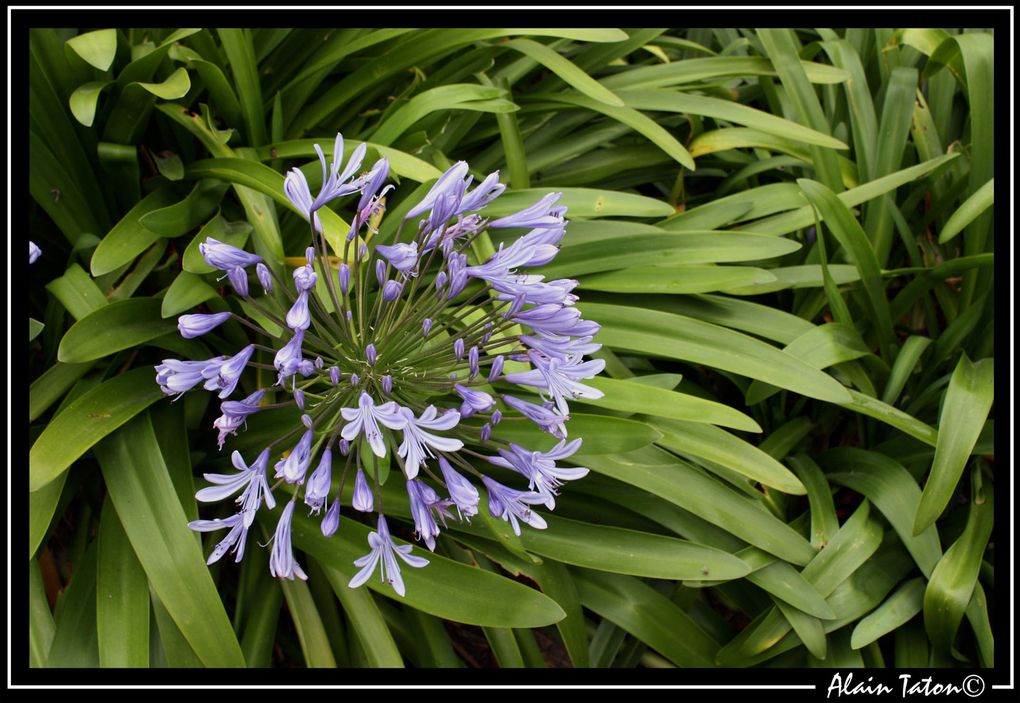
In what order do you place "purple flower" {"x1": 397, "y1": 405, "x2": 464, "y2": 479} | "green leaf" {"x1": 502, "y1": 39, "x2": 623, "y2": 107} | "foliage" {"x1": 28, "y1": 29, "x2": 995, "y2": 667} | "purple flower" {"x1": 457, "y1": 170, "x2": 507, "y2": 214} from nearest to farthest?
"purple flower" {"x1": 397, "y1": 405, "x2": 464, "y2": 479} < "purple flower" {"x1": 457, "y1": 170, "x2": 507, "y2": 214} < "foliage" {"x1": 28, "y1": 29, "x2": 995, "y2": 667} < "green leaf" {"x1": 502, "y1": 39, "x2": 623, "y2": 107}

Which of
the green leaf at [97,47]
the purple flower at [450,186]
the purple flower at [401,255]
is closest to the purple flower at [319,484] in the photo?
the purple flower at [401,255]

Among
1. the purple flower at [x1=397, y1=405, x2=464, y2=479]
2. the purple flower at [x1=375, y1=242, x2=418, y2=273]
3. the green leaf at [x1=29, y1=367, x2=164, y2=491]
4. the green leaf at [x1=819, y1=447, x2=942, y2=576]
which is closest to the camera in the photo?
the purple flower at [x1=397, y1=405, x2=464, y2=479]

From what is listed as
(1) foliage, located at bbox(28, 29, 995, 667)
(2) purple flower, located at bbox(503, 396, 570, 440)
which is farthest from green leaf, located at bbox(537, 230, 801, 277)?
(2) purple flower, located at bbox(503, 396, 570, 440)

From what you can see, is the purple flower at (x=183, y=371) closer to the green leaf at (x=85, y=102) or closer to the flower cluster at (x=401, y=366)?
the flower cluster at (x=401, y=366)

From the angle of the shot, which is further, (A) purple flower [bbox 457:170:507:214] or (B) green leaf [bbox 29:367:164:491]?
(B) green leaf [bbox 29:367:164:491]

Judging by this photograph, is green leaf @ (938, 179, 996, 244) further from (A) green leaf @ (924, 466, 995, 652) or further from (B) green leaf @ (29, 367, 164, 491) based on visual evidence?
(B) green leaf @ (29, 367, 164, 491)

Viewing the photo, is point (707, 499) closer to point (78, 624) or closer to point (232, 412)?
point (232, 412)

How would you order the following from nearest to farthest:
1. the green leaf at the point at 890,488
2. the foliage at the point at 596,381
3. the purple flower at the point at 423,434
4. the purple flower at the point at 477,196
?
the purple flower at the point at 423,434, the purple flower at the point at 477,196, the foliage at the point at 596,381, the green leaf at the point at 890,488

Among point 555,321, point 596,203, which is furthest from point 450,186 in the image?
point 596,203
